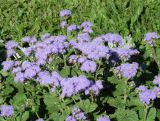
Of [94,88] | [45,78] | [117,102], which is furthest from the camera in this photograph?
[117,102]

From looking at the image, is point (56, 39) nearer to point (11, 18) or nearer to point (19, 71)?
point (19, 71)

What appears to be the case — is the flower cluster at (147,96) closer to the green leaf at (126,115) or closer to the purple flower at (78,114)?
the green leaf at (126,115)

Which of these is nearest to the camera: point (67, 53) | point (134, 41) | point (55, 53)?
point (55, 53)

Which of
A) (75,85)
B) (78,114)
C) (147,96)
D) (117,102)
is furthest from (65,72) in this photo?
(147,96)

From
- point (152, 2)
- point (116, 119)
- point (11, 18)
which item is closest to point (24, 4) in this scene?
point (11, 18)

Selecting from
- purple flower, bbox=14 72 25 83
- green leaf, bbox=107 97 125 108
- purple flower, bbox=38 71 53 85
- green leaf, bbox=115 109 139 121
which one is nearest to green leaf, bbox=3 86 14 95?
purple flower, bbox=14 72 25 83

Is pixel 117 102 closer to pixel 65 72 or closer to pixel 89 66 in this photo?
pixel 89 66

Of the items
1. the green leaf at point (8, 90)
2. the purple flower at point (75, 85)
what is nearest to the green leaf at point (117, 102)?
the purple flower at point (75, 85)
